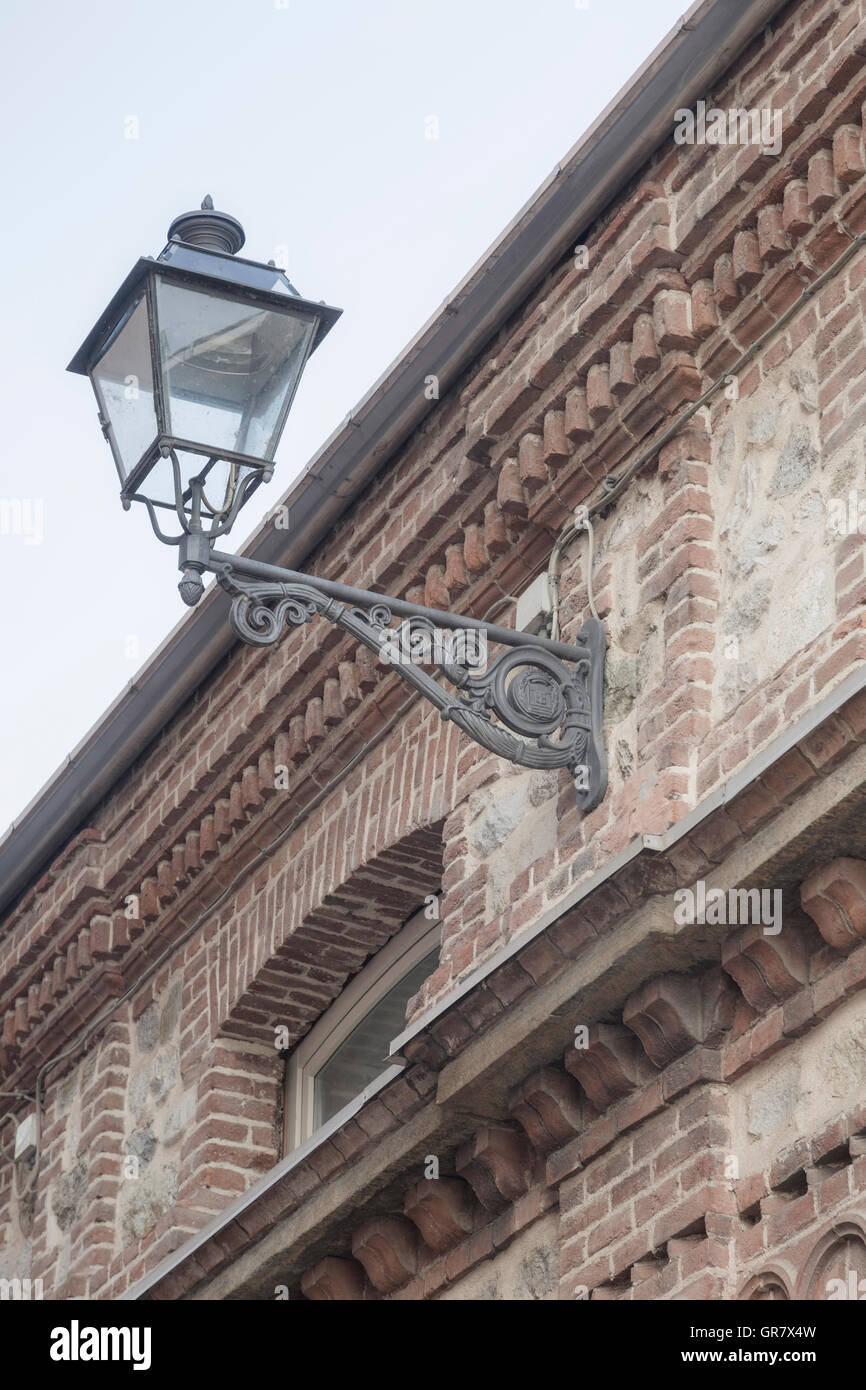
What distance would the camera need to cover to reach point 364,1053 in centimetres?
784

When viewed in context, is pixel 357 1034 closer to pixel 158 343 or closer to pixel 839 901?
pixel 158 343

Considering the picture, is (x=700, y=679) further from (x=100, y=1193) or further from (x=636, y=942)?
(x=100, y=1193)

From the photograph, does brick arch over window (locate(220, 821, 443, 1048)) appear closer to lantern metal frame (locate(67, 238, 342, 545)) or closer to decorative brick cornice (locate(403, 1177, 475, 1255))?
decorative brick cornice (locate(403, 1177, 475, 1255))

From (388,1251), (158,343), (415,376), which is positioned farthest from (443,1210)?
(415,376)

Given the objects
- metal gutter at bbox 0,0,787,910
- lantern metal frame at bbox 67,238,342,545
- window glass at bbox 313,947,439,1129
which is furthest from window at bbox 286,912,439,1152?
lantern metal frame at bbox 67,238,342,545

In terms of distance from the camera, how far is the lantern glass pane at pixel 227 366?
577cm

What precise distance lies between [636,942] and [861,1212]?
91cm

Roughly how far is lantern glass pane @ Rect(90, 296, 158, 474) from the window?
7.57 feet

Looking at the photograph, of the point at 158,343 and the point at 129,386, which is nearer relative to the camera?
the point at 158,343

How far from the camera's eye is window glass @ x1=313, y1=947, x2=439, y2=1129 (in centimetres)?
770

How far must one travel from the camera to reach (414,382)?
7141 millimetres

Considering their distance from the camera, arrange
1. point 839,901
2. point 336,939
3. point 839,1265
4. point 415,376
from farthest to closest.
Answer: point 336,939, point 415,376, point 839,901, point 839,1265

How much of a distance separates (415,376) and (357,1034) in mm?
2387
